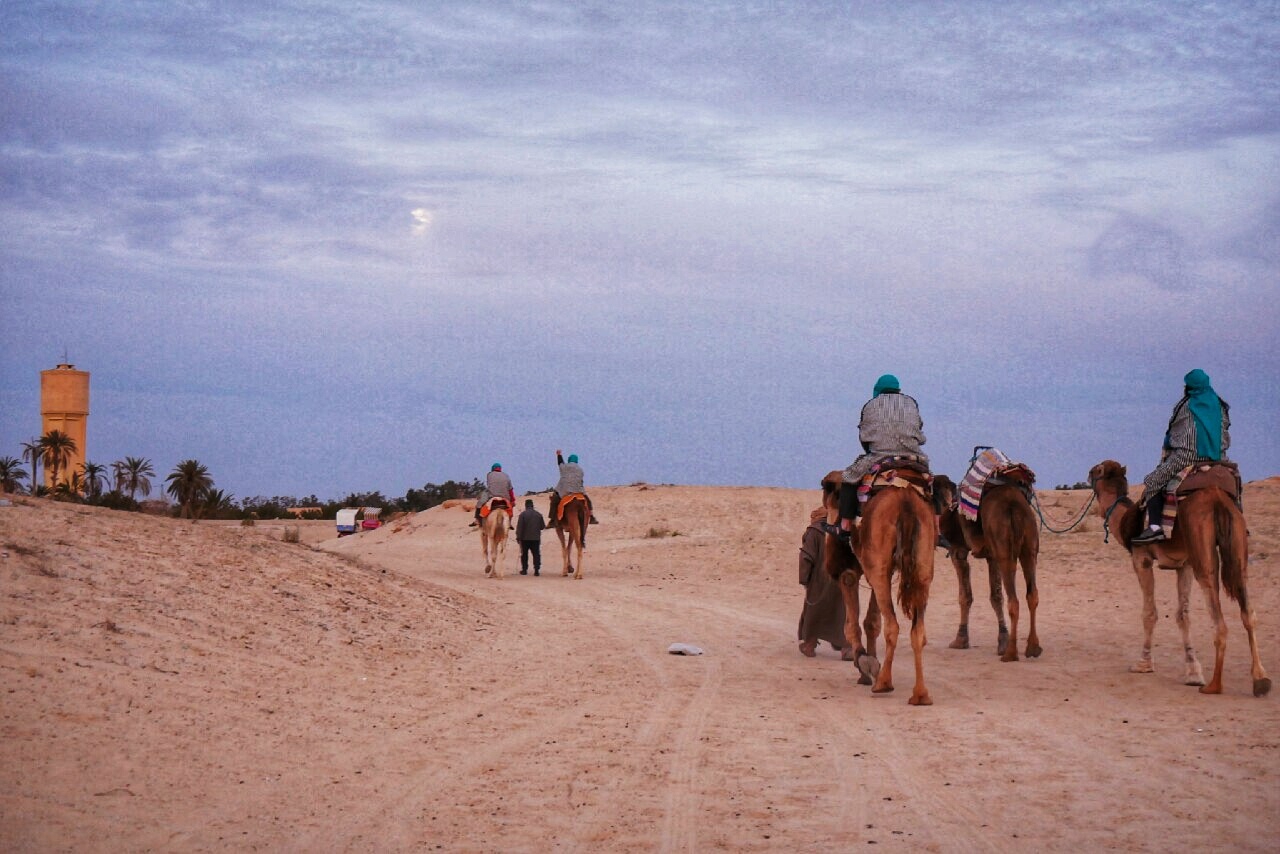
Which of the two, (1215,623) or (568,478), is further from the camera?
(568,478)

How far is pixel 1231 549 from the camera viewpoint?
11.5 m

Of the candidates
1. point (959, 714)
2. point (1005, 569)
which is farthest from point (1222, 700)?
point (1005, 569)

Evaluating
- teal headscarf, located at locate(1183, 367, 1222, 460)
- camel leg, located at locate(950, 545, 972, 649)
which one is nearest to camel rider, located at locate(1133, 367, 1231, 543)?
teal headscarf, located at locate(1183, 367, 1222, 460)

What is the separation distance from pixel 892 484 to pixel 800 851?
5.56 metres

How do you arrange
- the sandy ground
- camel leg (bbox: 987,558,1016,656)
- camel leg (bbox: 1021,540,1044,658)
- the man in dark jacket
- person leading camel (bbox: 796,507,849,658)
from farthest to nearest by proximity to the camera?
the man in dark jacket
person leading camel (bbox: 796,507,849,658)
camel leg (bbox: 987,558,1016,656)
camel leg (bbox: 1021,540,1044,658)
the sandy ground

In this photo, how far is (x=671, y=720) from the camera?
10609mm

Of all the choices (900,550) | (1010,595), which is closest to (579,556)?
(1010,595)

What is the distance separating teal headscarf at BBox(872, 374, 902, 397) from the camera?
12586 mm

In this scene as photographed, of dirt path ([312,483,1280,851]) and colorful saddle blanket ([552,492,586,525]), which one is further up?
colorful saddle blanket ([552,492,586,525])

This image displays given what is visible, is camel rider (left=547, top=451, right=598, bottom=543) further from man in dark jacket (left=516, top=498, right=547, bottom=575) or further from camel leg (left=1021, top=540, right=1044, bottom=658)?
camel leg (left=1021, top=540, right=1044, bottom=658)

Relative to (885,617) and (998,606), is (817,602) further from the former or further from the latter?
(885,617)

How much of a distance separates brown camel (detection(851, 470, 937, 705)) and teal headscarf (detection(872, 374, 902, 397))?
3.74ft

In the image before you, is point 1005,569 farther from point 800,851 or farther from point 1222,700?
point 800,851

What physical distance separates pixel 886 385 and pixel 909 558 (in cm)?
202
